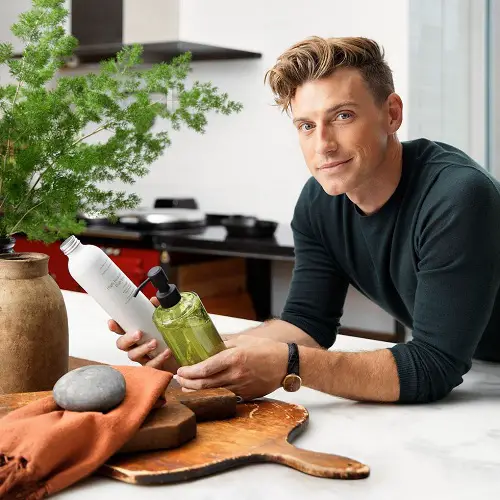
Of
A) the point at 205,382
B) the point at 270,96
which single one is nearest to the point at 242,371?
the point at 205,382

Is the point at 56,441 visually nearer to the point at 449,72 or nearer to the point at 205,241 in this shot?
the point at 205,241

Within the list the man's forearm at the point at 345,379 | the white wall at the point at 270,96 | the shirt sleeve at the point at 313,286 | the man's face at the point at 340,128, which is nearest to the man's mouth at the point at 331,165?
the man's face at the point at 340,128

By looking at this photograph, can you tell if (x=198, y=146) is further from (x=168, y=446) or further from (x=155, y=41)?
(x=168, y=446)

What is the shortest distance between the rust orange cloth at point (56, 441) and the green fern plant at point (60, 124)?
440mm

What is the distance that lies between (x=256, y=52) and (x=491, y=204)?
2.75 meters

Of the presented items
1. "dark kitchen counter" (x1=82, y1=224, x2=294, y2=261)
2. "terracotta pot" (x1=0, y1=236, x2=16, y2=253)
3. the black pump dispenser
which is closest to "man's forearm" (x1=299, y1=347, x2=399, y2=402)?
the black pump dispenser

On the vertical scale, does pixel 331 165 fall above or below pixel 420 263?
above

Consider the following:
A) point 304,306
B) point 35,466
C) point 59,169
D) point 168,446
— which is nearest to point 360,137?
point 304,306

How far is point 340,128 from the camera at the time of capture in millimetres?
1651

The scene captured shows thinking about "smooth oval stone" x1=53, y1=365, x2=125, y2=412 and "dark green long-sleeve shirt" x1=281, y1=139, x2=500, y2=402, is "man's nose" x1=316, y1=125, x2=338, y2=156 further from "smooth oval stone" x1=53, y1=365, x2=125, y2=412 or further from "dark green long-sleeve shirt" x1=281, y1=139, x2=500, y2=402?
"smooth oval stone" x1=53, y1=365, x2=125, y2=412

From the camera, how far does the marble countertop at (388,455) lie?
1.04 metres

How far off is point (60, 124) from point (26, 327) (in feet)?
1.17

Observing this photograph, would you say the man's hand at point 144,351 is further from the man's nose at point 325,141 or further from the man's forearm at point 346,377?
the man's nose at point 325,141

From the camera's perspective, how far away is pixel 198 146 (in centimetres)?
442
